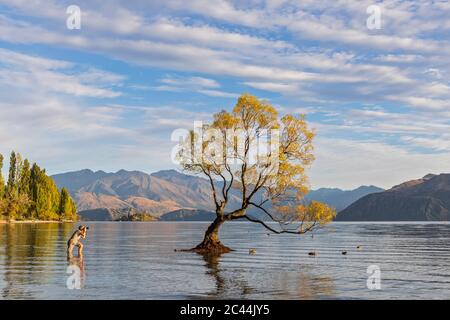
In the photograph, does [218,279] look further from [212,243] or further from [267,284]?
[212,243]

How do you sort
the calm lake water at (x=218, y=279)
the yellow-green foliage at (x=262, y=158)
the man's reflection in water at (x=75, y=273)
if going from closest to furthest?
1. the calm lake water at (x=218, y=279)
2. the man's reflection in water at (x=75, y=273)
3. the yellow-green foliage at (x=262, y=158)

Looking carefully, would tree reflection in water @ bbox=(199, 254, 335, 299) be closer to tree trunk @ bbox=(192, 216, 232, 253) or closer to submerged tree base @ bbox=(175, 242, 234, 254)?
submerged tree base @ bbox=(175, 242, 234, 254)

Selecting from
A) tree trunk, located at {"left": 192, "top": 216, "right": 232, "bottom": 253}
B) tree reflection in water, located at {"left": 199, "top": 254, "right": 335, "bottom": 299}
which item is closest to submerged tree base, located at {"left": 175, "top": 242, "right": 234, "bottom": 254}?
tree trunk, located at {"left": 192, "top": 216, "right": 232, "bottom": 253}

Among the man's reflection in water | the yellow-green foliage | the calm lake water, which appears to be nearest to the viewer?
the calm lake water

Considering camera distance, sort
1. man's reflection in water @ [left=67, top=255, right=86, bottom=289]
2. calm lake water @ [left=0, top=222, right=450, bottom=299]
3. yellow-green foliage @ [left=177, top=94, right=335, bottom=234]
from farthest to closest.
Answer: yellow-green foliage @ [left=177, top=94, right=335, bottom=234], man's reflection in water @ [left=67, top=255, right=86, bottom=289], calm lake water @ [left=0, top=222, right=450, bottom=299]

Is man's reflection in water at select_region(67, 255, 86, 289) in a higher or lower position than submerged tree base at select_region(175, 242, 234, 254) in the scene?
higher

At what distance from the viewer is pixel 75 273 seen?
1480 inches

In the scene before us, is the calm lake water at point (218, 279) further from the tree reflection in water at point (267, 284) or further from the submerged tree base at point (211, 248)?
the submerged tree base at point (211, 248)

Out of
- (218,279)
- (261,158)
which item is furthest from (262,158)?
(218,279)

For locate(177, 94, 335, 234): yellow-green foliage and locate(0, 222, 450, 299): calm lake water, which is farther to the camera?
locate(177, 94, 335, 234): yellow-green foliage

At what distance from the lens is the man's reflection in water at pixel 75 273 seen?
31.4 metres

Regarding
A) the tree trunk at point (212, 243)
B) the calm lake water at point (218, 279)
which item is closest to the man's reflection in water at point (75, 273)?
the calm lake water at point (218, 279)

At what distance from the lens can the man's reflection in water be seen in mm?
31434
